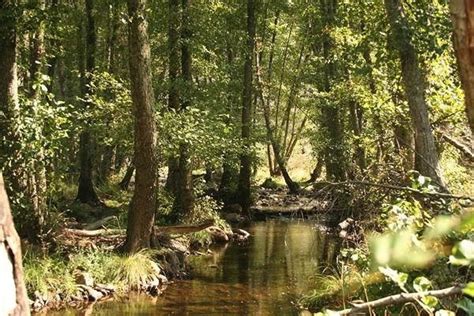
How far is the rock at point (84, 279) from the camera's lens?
11.2 m

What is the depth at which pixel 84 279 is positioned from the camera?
37.0ft

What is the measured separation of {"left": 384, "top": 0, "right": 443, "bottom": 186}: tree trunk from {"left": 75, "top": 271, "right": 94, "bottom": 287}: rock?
6.30 metres

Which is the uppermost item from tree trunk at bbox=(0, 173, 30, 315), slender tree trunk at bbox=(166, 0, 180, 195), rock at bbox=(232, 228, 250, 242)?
slender tree trunk at bbox=(166, 0, 180, 195)

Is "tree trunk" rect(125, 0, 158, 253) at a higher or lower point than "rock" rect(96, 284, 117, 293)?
higher

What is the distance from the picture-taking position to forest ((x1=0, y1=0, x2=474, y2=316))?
15.3 feet

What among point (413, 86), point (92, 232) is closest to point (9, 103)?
point (92, 232)

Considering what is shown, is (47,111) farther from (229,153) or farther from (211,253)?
(229,153)

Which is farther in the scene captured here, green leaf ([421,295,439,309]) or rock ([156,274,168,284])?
rock ([156,274,168,284])

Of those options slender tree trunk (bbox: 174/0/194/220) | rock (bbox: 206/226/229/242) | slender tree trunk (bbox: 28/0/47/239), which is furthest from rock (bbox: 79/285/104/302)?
slender tree trunk (bbox: 174/0/194/220)

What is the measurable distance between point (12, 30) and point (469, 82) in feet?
33.9

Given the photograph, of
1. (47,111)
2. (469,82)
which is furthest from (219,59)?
(469,82)

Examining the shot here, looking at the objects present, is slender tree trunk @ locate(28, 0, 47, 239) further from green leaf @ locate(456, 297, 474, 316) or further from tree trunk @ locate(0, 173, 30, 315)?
green leaf @ locate(456, 297, 474, 316)

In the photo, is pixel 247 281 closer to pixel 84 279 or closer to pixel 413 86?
pixel 84 279

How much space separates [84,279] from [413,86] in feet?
22.3
